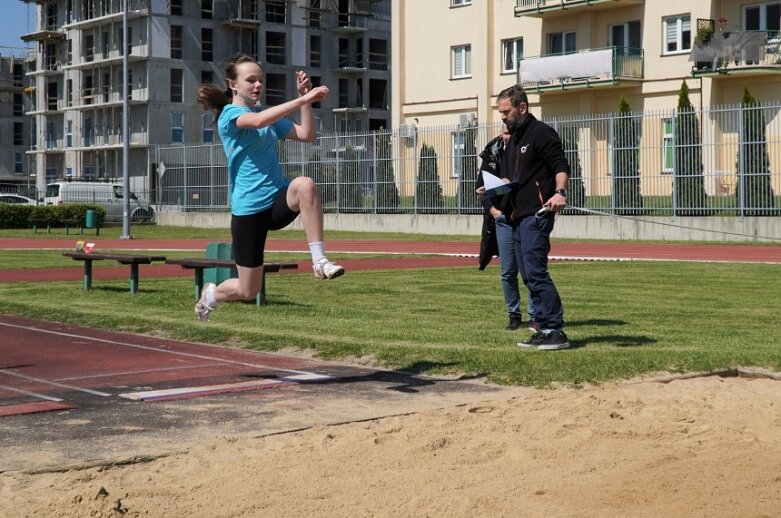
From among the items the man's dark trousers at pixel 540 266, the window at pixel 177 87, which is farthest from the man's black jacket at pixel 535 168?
the window at pixel 177 87

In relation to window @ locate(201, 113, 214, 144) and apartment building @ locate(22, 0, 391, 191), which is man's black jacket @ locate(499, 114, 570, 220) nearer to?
apartment building @ locate(22, 0, 391, 191)

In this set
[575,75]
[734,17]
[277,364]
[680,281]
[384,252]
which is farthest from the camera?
[575,75]

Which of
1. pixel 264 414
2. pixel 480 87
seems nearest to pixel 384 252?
pixel 264 414

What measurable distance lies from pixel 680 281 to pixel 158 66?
63470 mm

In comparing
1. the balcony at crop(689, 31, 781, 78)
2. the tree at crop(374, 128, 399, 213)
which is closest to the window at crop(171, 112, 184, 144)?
the tree at crop(374, 128, 399, 213)

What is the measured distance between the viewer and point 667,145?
33094mm

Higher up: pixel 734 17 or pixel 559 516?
pixel 734 17

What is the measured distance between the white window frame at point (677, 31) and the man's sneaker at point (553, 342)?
3671 centimetres

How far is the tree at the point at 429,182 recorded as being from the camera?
1550 inches

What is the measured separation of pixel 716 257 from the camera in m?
24.7

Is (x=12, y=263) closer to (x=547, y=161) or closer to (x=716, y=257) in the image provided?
(x=716, y=257)

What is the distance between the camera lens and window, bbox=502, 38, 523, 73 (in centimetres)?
5165

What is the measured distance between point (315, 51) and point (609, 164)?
5392cm

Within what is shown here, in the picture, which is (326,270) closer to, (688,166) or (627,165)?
(688,166)
